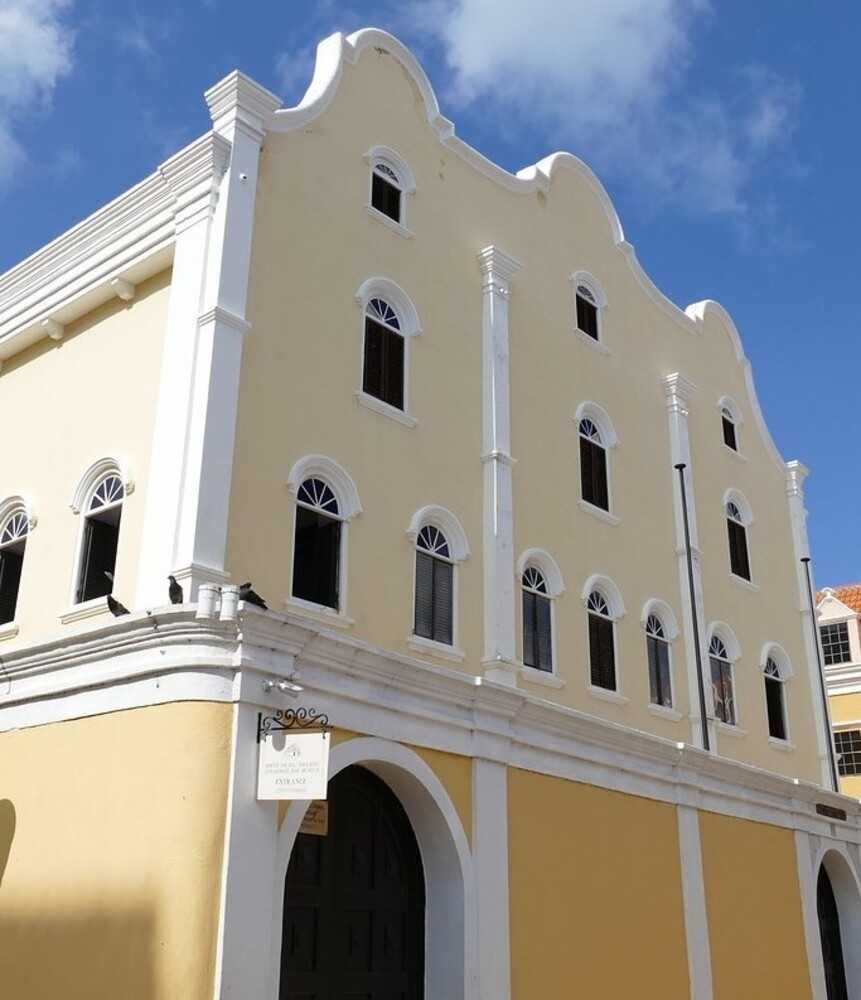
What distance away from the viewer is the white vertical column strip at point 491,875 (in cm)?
1381

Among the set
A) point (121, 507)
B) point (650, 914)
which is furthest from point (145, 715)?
point (650, 914)

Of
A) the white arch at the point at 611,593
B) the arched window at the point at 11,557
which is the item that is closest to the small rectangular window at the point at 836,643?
the white arch at the point at 611,593

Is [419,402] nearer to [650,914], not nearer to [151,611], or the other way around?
[151,611]

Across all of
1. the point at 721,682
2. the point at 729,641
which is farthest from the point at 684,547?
the point at 721,682

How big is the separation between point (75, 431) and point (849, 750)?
77.6 feet

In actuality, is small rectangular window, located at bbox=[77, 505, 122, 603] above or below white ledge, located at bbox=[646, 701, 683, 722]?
above

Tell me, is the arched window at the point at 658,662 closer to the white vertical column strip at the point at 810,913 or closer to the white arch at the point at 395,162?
the white vertical column strip at the point at 810,913

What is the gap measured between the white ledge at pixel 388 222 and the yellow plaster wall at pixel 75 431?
304cm

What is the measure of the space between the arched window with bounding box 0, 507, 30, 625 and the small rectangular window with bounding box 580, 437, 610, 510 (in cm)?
836

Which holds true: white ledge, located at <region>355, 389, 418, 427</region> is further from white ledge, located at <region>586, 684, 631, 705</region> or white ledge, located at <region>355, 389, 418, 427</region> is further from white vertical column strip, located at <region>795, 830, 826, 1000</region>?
white vertical column strip, located at <region>795, 830, 826, 1000</region>

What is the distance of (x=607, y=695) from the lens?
17.5 m

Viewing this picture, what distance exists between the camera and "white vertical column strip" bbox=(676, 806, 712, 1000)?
1739 cm

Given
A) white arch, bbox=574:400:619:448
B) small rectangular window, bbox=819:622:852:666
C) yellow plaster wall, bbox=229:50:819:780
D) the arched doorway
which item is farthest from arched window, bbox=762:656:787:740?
small rectangular window, bbox=819:622:852:666

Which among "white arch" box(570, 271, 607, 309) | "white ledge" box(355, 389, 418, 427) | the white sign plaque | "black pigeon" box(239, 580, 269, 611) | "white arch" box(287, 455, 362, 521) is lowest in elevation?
the white sign plaque
